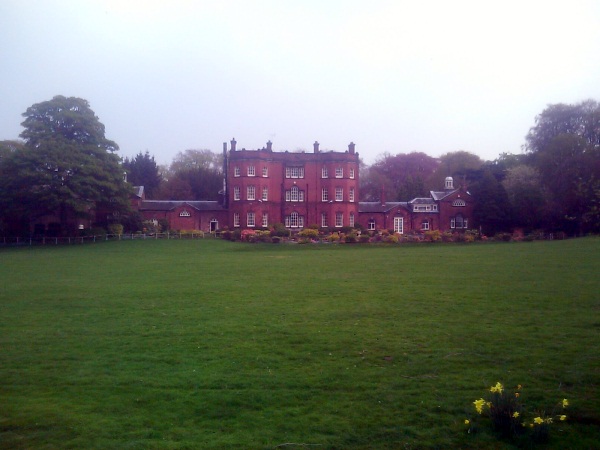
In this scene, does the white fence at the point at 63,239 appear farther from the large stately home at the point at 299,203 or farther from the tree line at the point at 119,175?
the large stately home at the point at 299,203

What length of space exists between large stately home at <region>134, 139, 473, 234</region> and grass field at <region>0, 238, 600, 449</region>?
47.9 meters

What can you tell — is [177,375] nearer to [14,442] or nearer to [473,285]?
[14,442]

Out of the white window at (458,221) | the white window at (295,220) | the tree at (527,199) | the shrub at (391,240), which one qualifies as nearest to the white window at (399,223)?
the white window at (458,221)

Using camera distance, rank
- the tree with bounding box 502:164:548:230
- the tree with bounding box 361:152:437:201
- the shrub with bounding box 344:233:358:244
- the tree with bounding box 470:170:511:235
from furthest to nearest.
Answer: the tree with bounding box 361:152:437:201
the tree with bounding box 470:170:511:235
the tree with bounding box 502:164:548:230
the shrub with bounding box 344:233:358:244

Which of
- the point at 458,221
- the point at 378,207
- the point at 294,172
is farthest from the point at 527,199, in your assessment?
the point at 294,172

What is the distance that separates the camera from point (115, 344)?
10.6 metres

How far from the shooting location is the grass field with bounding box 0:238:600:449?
21.8 feet

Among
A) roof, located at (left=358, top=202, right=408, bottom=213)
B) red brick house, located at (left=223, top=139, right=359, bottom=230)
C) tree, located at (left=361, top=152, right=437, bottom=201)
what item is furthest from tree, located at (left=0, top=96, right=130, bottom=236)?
tree, located at (left=361, top=152, right=437, bottom=201)

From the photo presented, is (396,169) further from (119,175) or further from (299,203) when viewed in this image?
(119,175)

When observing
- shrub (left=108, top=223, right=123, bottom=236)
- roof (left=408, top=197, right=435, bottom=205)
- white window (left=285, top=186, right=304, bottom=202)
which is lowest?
shrub (left=108, top=223, right=123, bottom=236)

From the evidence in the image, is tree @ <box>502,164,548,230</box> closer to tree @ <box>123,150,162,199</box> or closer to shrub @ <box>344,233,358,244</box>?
shrub @ <box>344,233,358,244</box>

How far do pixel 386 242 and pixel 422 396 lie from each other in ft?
130

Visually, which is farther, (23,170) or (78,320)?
(23,170)

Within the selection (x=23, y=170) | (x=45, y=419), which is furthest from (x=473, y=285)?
(x=23, y=170)
